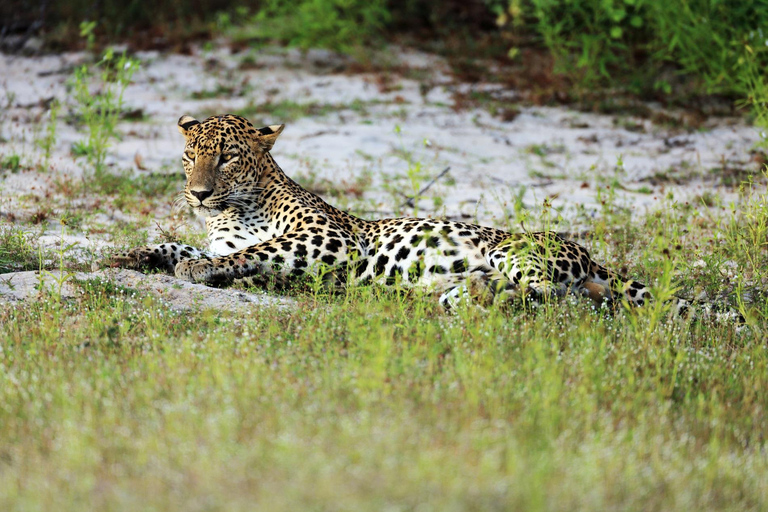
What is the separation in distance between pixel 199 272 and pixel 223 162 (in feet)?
3.30

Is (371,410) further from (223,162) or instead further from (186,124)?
(186,124)

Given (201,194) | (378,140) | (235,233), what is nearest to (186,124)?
(201,194)

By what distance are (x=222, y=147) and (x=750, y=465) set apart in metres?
4.40

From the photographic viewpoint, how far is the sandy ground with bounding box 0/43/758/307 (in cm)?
942

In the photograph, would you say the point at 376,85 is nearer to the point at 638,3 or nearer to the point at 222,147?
the point at 638,3

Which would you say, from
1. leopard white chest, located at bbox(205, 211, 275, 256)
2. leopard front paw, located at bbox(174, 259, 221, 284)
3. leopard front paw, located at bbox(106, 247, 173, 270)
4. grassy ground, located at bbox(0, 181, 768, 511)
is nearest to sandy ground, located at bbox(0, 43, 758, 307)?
A: leopard front paw, located at bbox(106, 247, 173, 270)

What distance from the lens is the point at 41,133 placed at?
11391 millimetres

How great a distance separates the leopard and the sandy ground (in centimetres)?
122

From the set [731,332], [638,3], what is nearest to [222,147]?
[731,332]

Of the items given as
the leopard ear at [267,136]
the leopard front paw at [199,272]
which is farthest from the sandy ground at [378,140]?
the leopard ear at [267,136]

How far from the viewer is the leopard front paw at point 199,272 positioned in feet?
19.9

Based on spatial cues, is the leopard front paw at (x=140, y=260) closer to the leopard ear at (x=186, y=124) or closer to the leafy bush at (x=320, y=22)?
the leopard ear at (x=186, y=124)

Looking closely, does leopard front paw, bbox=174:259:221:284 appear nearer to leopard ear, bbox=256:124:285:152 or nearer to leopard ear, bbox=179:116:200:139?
leopard ear, bbox=256:124:285:152

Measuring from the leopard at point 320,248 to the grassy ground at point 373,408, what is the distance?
358 millimetres
